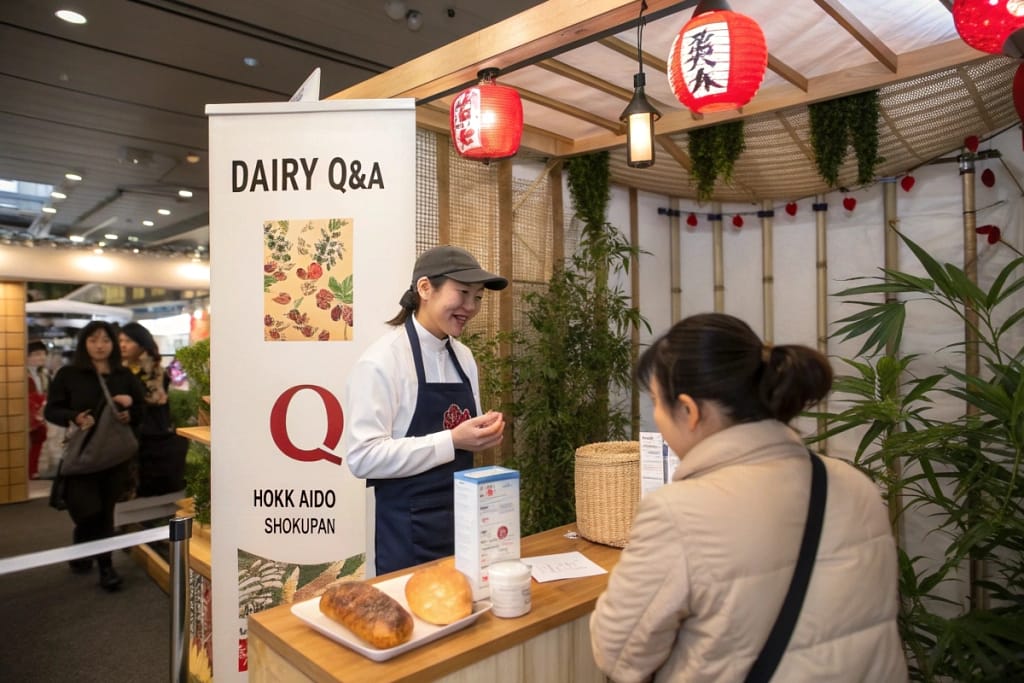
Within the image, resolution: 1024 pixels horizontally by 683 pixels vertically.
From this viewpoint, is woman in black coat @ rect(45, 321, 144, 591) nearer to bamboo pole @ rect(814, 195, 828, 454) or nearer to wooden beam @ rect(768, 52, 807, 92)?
wooden beam @ rect(768, 52, 807, 92)

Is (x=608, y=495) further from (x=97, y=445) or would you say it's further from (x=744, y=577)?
(x=97, y=445)

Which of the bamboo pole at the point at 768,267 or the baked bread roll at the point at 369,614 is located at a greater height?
the bamboo pole at the point at 768,267

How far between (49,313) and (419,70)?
7212 millimetres

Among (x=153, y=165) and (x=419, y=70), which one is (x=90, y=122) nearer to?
(x=153, y=165)

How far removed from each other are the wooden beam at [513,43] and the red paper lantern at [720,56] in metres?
0.14

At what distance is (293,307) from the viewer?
99.7 inches

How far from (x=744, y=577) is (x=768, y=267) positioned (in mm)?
4494

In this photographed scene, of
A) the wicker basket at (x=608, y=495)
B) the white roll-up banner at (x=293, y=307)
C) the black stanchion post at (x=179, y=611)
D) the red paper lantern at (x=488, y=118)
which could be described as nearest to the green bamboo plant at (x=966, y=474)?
the wicker basket at (x=608, y=495)

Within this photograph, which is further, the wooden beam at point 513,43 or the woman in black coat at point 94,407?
the woman in black coat at point 94,407

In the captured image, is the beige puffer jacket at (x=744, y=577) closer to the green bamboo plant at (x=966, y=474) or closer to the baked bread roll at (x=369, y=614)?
the baked bread roll at (x=369, y=614)

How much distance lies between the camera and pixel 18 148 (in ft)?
17.0

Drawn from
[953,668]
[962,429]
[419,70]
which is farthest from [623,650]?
[419,70]

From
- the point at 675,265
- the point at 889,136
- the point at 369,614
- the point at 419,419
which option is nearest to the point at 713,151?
the point at 889,136

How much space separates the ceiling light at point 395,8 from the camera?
341cm
